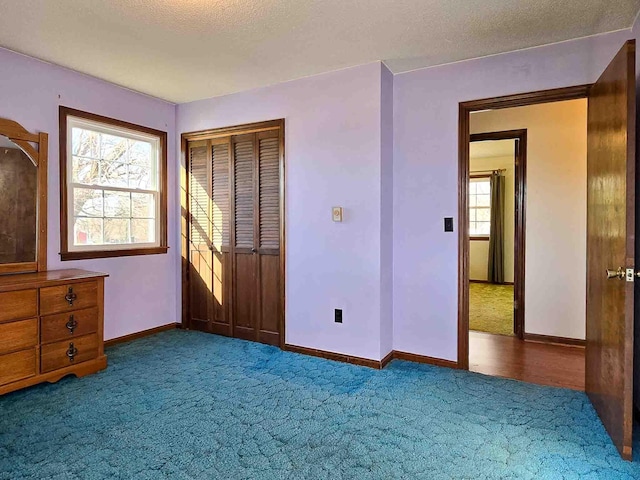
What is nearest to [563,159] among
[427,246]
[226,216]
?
[427,246]

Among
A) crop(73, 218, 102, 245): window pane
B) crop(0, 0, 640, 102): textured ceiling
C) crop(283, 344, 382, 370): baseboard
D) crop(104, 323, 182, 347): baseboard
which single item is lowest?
crop(283, 344, 382, 370): baseboard

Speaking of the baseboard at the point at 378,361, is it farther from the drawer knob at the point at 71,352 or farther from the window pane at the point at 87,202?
the window pane at the point at 87,202

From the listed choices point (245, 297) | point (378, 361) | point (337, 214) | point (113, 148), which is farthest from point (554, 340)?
point (113, 148)

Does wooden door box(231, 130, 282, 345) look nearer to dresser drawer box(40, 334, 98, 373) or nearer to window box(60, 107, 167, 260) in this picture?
window box(60, 107, 167, 260)

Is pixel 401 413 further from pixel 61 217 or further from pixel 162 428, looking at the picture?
pixel 61 217

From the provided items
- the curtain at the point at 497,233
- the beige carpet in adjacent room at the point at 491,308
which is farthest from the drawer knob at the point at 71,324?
the curtain at the point at 497,233

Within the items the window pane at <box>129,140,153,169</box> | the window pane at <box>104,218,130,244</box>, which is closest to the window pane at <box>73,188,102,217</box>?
the window pane at <box>104,218,130,244</box>

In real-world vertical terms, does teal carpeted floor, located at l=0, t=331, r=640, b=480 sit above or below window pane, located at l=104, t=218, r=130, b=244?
below

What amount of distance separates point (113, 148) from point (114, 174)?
0.25 m

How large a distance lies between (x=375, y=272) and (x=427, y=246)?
498 millimetres

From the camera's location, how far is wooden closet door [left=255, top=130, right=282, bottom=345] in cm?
375

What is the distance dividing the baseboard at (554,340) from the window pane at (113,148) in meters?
4.49

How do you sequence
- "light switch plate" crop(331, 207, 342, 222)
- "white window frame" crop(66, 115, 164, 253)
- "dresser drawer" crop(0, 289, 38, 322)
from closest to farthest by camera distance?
"dresser drawer" crop(0, 289, 38, 322)
"light switch plate" crop(331, 207, 342, 222)
"white window frame" crop(66, 115, 164, 253)

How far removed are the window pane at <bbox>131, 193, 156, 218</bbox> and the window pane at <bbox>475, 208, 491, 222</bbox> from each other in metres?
6.38
